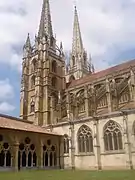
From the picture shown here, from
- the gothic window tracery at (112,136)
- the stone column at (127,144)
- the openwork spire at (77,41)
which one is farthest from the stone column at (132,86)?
the openwork spire at (77,41)

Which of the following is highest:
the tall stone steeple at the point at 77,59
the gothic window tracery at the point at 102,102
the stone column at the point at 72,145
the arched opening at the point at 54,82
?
the tall stone steeple at the point at 77,59

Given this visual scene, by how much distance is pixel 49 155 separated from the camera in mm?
28438

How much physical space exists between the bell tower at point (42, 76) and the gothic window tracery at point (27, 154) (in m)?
11.3

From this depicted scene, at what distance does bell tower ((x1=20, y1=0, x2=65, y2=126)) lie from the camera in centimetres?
4066

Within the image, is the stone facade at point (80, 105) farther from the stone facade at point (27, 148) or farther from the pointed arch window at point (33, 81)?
the stone facade at point (27, 148)

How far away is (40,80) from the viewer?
4284 cm

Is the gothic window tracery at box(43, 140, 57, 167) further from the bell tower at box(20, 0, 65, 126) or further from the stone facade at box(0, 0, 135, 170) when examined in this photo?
the bell tower at box(20, 0, 65, 126)

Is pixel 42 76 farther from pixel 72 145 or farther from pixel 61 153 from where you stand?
pixel 72 145

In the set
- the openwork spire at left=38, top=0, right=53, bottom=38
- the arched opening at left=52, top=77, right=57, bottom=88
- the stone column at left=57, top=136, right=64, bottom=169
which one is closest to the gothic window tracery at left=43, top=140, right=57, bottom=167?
the stone column at left=57, top=136, right=64, bottom=169

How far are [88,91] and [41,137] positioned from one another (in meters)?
11.8

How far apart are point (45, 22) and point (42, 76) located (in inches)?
575

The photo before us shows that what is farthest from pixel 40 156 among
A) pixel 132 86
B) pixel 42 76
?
pixel 42 76

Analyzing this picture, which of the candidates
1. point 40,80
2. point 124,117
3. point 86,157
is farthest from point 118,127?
point 40,80

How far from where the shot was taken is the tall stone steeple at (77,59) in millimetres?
59094
